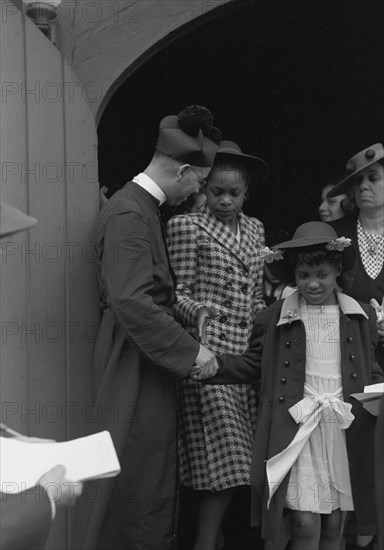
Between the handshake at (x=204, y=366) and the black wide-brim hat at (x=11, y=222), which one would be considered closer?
the black wide-brim hat at (x=11, y=222)

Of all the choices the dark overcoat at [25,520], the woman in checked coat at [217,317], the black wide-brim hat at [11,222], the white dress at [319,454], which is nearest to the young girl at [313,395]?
the white dress at [319,454]

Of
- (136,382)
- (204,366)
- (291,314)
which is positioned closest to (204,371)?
(204,366)

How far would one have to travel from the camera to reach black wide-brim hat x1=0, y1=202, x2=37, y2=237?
9.11ft

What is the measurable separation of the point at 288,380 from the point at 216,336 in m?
0.54

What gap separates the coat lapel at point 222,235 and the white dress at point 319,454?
2.60 feet

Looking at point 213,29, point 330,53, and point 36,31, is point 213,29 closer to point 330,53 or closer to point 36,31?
point 330,53

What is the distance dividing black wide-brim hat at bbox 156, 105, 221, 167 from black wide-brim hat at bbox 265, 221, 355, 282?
49cm

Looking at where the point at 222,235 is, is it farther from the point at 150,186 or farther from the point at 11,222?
the point at 11,222

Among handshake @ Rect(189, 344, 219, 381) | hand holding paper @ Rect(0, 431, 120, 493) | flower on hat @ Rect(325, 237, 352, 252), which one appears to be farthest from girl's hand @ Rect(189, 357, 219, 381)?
hand holding paper @ Rect(0, 431, 120, 493)

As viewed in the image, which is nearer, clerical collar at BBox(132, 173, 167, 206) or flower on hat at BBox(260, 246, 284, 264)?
clerical collar at BBox(132, 173, 167, 206)

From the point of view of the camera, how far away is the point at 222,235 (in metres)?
4.91

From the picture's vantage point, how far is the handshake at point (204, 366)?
4266 millimetres

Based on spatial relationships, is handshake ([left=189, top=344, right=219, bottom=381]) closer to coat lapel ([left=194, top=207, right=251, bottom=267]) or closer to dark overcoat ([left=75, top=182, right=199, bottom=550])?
dark overcoat ([left=75, top=182, right=199, bottom=550])

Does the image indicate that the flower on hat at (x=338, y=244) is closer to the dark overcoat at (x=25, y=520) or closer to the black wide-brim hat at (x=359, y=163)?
the black wide-brim hat at (x=359, y=163)
